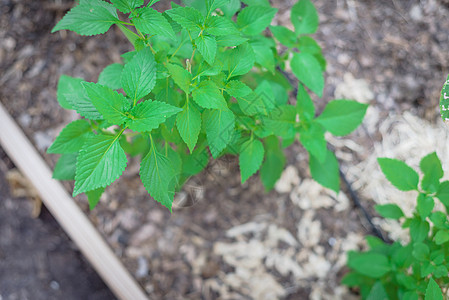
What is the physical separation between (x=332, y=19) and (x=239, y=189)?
2.98 feet

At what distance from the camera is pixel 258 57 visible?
1.16m

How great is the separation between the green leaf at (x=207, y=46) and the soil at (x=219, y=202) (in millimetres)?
828

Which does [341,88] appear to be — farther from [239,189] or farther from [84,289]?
[84,289]

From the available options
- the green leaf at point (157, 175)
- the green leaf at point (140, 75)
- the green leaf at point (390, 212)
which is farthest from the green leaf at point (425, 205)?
the green leaf at point (140, 75)

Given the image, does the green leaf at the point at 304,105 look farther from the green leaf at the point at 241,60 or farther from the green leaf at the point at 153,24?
the green leaf at the point at 153,24

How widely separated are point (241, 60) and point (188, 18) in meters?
0.16

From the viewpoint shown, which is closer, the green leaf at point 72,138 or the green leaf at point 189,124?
the green leaf at point 189,124

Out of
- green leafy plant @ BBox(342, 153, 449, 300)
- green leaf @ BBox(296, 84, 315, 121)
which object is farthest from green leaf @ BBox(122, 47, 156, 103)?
green leafy plant @ BBox(342, 153, 449, 300)

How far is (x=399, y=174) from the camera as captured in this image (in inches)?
47.9

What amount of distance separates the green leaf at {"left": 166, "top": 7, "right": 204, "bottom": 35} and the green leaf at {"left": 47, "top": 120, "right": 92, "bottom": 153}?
0.41 meters

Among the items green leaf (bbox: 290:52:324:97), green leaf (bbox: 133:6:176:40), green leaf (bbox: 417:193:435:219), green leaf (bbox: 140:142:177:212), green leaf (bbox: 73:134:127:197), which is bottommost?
green leaf (bbox: 417:193:435:219)

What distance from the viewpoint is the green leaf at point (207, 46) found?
90cm

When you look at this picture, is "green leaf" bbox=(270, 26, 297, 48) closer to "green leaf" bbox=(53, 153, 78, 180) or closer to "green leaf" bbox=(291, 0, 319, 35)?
"green leaf" bbox=(291, 0, 319, 35)

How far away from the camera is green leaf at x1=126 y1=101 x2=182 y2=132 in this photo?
85 cm
